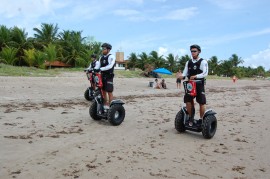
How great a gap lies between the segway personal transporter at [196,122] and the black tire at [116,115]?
156cm

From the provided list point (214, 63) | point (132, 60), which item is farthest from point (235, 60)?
point (132, 60)

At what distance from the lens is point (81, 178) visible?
14.9ft

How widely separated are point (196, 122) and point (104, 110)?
2.47 meters

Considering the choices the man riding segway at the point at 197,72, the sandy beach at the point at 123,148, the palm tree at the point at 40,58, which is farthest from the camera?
the palm tree at the point at 40,58

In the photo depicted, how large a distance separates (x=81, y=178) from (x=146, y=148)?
2033 millimetres

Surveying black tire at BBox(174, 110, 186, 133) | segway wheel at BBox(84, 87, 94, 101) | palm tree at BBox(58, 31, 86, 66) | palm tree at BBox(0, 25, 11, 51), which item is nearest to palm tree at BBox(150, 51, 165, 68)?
palm tree at BBox(58, 31, 86, 66)

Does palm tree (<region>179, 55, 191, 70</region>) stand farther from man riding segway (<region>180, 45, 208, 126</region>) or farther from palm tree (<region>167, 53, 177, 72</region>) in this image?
man riding segway (<region>180, 45, 208, 126</region>)

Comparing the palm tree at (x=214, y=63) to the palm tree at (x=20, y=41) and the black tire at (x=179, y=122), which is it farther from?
the black tire at (x=179, y=122)

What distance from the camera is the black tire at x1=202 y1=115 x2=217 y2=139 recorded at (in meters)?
7.30

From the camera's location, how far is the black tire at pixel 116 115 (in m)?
8.35

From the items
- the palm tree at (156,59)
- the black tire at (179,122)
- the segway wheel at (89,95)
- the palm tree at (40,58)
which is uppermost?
the palm tree at (156,59)

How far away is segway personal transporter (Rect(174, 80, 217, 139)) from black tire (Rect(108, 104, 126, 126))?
1563 mm

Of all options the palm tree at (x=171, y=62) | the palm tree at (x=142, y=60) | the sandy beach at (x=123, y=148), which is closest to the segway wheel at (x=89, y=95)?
the sandy beach at (x=123, y=148)

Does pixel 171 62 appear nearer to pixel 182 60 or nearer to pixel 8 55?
pixel 182 60
